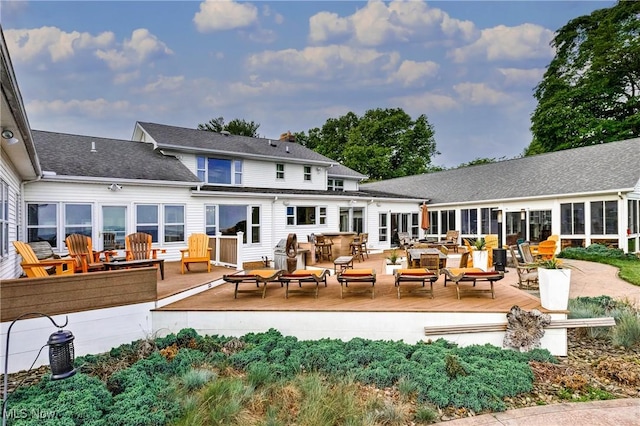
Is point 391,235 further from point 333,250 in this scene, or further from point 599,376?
point 599,376

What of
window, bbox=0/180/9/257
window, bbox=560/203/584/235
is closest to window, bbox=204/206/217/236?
window, bbox=0/180/9/257

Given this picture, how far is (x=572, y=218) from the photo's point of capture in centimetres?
1520

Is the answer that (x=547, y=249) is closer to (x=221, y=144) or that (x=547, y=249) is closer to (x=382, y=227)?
(x=382, y=227)

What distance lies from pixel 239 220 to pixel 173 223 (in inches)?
101

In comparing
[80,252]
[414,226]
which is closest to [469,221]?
[414,226]

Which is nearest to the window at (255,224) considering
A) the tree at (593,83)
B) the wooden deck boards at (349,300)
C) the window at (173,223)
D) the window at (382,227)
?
the window at (173,223)

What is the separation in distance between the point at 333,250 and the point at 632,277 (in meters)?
9.11

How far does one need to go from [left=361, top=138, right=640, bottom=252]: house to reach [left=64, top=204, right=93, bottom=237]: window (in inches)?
496

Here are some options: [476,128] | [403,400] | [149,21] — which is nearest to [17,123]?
[403,400]

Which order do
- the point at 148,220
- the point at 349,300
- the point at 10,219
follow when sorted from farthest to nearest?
the point at 148,220
the point at 10,219
the point at 349,300

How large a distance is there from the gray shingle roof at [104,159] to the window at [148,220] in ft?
3.37

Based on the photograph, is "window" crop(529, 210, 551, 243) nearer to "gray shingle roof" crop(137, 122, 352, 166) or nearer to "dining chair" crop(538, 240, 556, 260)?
"dining chair" crop(538, 240, 556, 260)

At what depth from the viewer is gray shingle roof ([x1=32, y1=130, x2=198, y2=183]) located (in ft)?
35.8

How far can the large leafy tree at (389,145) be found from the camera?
41.0m
